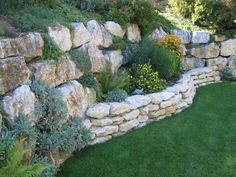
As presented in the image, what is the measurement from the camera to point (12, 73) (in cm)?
456

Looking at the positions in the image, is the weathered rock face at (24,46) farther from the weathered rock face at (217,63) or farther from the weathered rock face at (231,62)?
the weathered rock face at (231,62)

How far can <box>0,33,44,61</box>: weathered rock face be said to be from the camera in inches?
180

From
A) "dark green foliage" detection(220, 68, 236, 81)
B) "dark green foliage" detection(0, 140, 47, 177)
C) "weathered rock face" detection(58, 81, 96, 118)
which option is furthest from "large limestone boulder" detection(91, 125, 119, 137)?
"dark green foliage" detection(220, 68, 236, 81)

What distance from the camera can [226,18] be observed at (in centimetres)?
993

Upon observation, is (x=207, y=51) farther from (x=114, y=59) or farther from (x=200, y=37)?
(x=114, y=59)

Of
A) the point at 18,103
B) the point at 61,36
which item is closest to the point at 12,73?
the point at 18,103

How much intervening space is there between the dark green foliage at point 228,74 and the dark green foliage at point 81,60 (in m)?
4.87

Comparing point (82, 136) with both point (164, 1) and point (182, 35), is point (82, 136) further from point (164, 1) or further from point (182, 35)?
point (164, 1)

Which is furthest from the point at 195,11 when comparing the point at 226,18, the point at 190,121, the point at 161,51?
the point at 190,121

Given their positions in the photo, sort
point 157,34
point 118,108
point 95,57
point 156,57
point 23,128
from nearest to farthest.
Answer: point 23,128
point 118,108
point 95,57
point 156,57
point 157,34

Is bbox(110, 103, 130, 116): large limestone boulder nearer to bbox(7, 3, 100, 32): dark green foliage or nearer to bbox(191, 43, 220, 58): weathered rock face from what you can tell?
bbox(7, 3, 100, 32): dark green foliage

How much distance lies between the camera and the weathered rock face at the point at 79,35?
6.19 metres

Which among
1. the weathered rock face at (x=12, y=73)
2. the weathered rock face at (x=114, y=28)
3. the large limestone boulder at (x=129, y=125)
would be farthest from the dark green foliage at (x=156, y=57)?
the weathered rock face at (x=12, y=73)

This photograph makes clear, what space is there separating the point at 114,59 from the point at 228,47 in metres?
4.23
